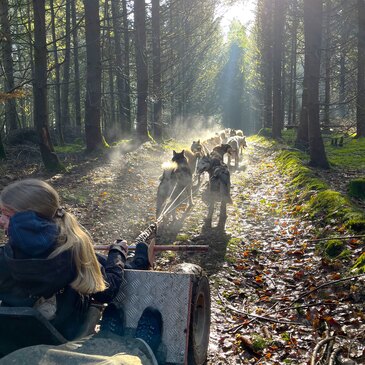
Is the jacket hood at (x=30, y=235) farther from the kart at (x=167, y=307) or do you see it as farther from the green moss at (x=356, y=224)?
the green moss at (x=356, y=224)

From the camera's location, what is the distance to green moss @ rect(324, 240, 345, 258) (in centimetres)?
689

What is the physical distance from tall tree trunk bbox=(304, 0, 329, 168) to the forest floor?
1.81 meters

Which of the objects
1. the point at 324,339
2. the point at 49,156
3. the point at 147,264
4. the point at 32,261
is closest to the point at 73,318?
the point at 32,261

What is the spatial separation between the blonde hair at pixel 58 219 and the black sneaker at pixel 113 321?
0.55 m

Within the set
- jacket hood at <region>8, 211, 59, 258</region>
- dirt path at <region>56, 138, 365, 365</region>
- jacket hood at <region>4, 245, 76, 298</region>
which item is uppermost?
jacket hood at <region>8, 211, 59, 258</region>

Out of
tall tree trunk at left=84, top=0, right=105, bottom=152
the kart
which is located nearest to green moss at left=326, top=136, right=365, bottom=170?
tall tree trunk at left=84, top=0, right=105, bottom=152

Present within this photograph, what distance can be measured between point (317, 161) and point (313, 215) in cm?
592

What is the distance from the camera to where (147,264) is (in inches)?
176

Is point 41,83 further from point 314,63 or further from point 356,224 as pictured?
point 356,224

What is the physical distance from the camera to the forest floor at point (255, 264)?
497 centimetres

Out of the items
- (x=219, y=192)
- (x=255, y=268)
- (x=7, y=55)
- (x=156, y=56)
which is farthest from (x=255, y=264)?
(x=156, y=56)

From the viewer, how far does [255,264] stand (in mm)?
7426

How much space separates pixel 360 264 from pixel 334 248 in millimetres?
927

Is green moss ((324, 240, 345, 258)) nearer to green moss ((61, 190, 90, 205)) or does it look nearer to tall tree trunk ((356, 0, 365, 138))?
green moss ((61, 190, 90, 205))
